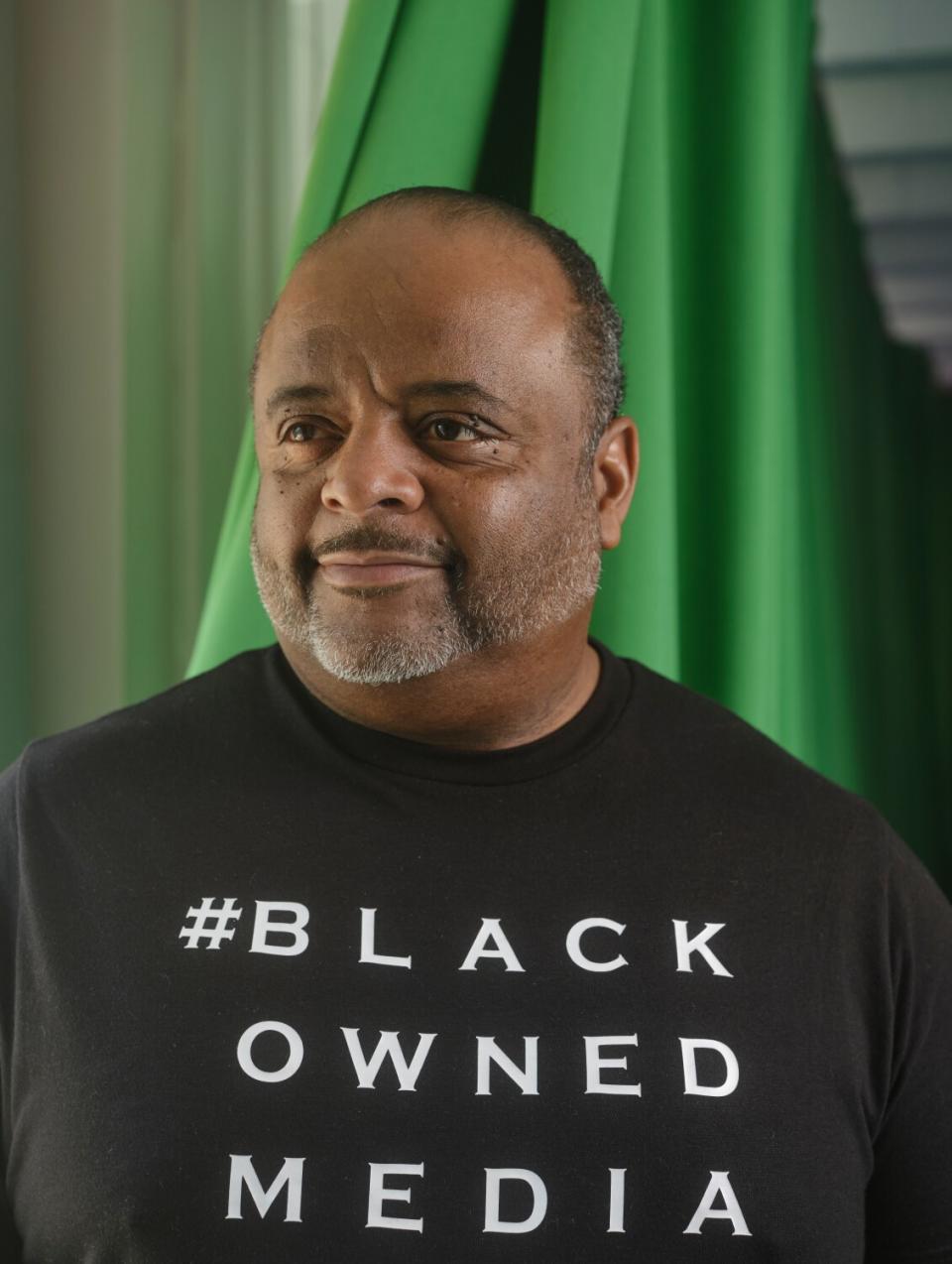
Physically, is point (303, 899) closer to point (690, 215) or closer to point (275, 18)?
point (690, 215)

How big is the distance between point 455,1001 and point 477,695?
22cm

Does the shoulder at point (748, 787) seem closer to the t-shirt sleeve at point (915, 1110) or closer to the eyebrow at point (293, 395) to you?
the t-shirt sleeve at point (915, 1110)

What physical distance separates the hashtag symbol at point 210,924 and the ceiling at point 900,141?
896 mm

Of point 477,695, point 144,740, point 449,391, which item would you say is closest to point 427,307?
point 449,391

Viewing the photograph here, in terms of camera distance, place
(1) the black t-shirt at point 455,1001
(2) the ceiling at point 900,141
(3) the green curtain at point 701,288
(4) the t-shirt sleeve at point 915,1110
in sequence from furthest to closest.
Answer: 1. (2) the ceiling at point 900,141
2. (3) the green curtain at point 701,288
3. (4) the t-shirt sleeve at point 915,1110
4. (1) the black t-shirt at point 455,1001

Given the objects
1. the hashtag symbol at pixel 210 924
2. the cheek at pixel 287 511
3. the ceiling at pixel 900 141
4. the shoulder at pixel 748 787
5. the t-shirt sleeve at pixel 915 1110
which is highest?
the ceiling at pixel 900 141

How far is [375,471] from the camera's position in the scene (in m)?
0.94

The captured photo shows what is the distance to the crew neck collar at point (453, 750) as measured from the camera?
100 centimetres

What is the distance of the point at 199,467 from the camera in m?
1.38

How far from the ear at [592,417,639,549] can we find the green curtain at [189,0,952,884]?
122 millimetres

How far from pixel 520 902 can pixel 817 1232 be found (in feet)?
0.92

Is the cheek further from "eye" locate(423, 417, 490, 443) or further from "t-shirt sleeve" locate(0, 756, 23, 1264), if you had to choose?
"t-shirt sleeve" locate(0, 756, 23, 1264)


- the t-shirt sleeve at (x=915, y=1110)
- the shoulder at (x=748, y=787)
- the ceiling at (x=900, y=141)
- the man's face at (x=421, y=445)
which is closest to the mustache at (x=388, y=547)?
the man's face at (x=421, y=445)

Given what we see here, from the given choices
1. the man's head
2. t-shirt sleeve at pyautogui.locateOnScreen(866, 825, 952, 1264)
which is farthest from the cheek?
t-shirt sleeve at pyautogui.locateOnScreen(866, 825, 952, 1264)
